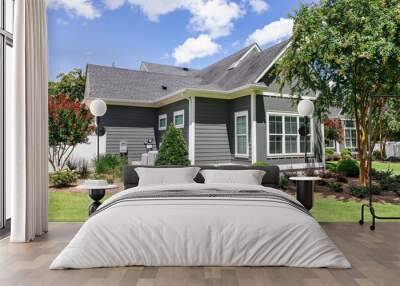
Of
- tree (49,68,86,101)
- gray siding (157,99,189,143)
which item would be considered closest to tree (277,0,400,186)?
gray siding (157,99,189,143)

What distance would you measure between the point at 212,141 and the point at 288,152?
1.81 m

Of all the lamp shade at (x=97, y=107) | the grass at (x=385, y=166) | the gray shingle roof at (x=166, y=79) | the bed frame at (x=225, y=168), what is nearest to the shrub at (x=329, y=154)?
the grass at (x=385, y=166)

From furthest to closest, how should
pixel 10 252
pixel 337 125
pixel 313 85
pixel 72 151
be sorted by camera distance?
pixel 337 125 < pixel 72 151 < pixel 313 85 < pixel 10 252

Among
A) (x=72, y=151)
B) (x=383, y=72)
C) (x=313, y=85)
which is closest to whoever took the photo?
(x=383, y=72)

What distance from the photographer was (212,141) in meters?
7.49

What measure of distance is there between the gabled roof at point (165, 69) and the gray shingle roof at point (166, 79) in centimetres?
77

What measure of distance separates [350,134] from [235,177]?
493 centimetres

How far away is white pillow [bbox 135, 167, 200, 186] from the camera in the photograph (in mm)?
3969

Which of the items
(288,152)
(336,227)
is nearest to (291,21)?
(288,152)

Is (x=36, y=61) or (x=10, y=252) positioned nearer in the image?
(x=10, y=252)

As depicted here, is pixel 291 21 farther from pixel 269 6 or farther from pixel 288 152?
pixel 288 152

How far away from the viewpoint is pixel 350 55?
5465 millimetres

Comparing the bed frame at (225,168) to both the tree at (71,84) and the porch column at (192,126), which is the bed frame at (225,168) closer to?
the porch column at (192,126)

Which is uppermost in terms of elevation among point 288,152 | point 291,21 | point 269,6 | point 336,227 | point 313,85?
point 269,6
